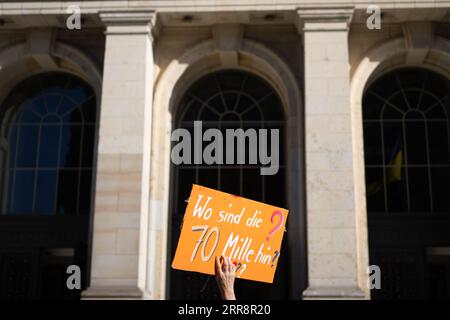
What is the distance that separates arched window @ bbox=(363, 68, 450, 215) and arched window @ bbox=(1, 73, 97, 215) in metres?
7.82

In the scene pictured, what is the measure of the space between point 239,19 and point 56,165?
651 centimetres

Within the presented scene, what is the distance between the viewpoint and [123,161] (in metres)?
15.5

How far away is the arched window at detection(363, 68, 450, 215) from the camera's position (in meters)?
17.3

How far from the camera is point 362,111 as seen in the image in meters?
18.0

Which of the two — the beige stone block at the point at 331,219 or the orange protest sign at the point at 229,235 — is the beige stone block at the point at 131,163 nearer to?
the beige stone block at the point at 331,219

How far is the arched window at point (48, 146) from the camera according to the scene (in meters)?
18.0

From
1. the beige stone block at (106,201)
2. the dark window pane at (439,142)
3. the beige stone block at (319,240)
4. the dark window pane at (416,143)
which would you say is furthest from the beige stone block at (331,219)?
the beige stone block at (106,201)

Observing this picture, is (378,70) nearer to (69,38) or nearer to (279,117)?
(279,117)

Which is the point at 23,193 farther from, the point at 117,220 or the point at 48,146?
the point at 117,220

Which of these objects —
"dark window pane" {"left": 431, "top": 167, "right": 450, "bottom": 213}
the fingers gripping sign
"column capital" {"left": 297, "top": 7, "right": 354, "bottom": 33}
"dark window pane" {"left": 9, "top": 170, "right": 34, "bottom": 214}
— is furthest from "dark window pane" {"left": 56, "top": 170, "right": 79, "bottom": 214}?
the fingers gripping sign

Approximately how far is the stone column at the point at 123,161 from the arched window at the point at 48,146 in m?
2.63

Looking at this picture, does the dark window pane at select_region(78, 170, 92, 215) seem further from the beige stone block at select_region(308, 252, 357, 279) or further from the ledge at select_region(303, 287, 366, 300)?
the ledge at select_region(303, 287, 366, 300)

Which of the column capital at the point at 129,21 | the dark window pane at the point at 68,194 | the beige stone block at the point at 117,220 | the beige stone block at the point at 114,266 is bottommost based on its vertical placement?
the beige stone block at the point at 114,266
